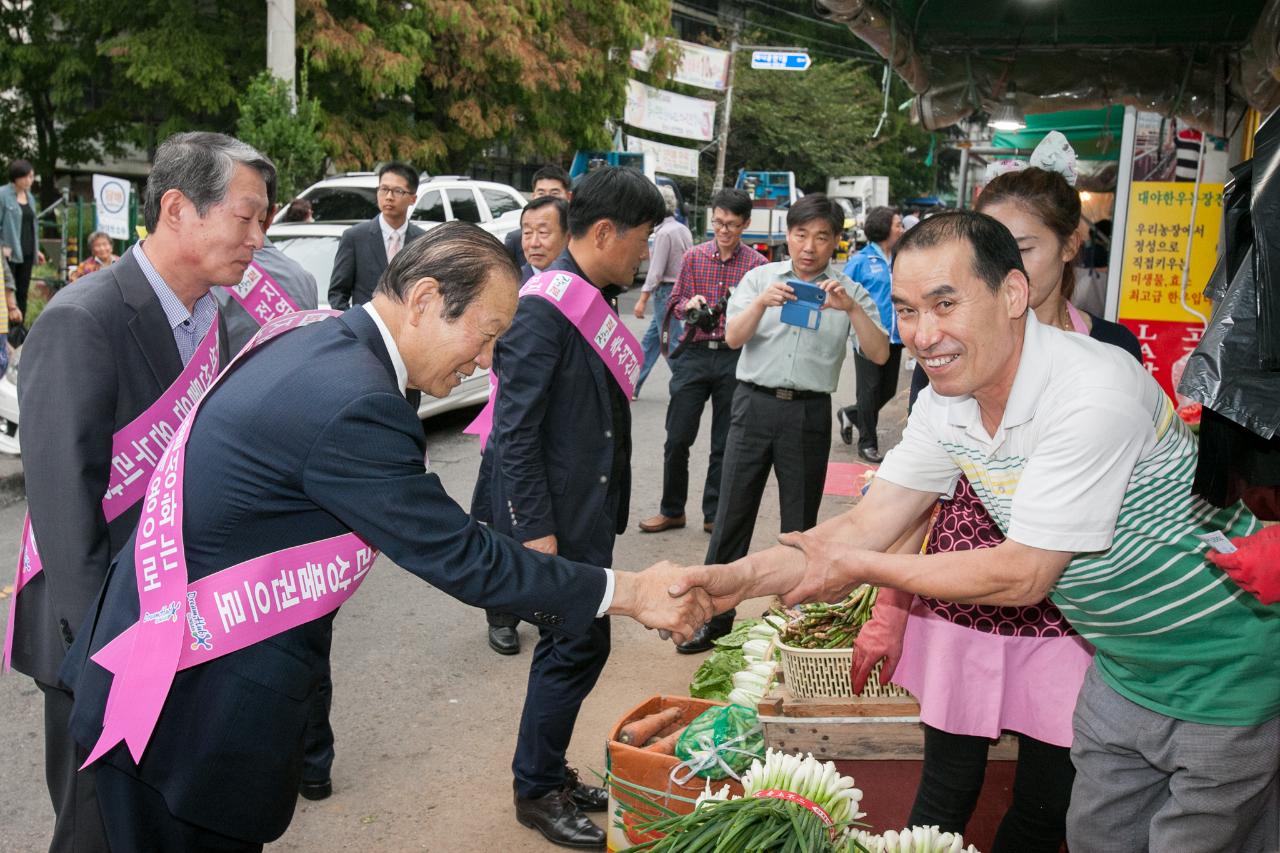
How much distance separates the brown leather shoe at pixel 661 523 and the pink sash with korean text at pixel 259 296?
3569mm

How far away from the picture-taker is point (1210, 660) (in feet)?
7.36

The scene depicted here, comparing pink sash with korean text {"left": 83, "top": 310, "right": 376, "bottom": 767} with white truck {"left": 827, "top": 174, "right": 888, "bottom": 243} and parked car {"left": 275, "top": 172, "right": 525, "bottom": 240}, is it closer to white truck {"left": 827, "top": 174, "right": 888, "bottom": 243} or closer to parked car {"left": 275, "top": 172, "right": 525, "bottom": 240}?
parked car {"left": 275, "top": 172, "right": 525, "bottom": 240}

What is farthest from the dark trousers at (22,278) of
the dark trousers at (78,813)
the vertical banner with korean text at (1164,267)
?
the dark trousers at (78,813)

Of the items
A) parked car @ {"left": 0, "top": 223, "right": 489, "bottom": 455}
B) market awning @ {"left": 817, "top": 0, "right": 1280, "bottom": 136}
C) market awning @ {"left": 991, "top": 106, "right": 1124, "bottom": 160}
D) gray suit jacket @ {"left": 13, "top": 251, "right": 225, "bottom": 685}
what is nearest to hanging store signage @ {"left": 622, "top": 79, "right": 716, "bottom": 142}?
market awning @ {"left": 991, "top": 106, "right": 1124, "bottom": 160}

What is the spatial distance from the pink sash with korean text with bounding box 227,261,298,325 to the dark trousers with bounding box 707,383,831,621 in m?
2.21

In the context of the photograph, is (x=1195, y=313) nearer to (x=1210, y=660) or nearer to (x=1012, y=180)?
(x=1012, y=180)

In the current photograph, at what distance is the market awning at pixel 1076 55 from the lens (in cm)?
434

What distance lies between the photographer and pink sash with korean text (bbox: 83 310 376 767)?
6.94 ft

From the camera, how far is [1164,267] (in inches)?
244

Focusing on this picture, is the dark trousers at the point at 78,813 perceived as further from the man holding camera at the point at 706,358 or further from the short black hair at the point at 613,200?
the man holding camera at the point at 706,358

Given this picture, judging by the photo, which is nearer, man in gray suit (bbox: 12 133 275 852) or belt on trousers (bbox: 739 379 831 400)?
man in gray suit (bbox: 12 133 275 852)

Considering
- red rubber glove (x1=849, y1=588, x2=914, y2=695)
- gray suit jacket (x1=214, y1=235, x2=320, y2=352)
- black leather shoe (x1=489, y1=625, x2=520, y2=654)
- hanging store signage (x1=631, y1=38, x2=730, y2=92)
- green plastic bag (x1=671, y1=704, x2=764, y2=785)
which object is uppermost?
hanging store signage (x1=631, y1=38, x2=730, y2=92)

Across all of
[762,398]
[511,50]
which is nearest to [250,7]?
[511,50]

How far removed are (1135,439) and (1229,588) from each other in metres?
0.34
